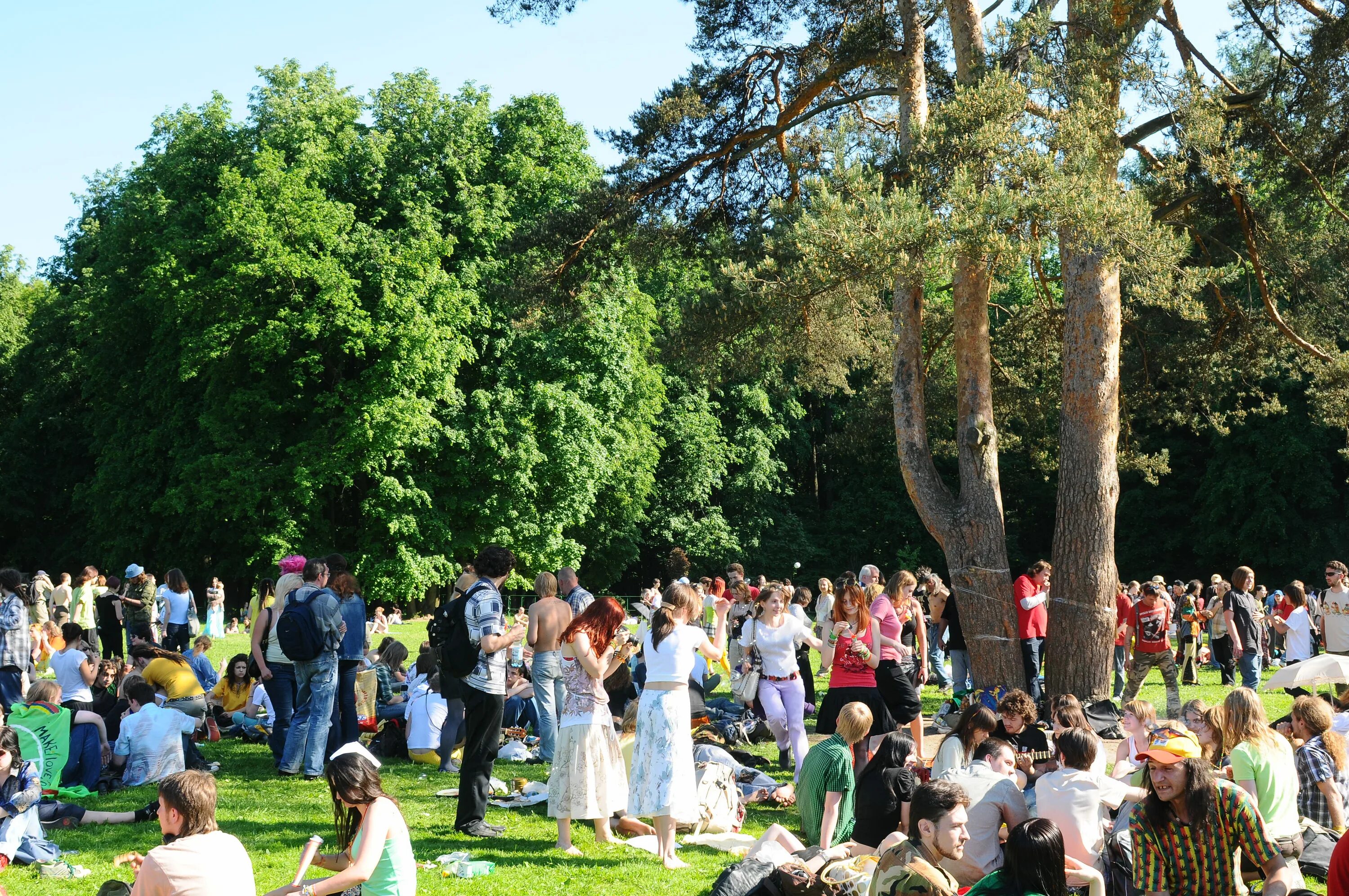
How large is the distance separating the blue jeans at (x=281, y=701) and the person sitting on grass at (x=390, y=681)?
120cm

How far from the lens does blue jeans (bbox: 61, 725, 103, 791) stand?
9.08 m

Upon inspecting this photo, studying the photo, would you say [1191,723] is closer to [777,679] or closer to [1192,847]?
[1192,847]

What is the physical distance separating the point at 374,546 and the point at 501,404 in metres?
4.51

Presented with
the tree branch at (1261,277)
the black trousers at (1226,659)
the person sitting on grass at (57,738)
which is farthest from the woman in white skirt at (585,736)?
the black trousers at (1226,659)

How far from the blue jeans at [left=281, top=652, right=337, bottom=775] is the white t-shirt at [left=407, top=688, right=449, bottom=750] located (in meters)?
0.94

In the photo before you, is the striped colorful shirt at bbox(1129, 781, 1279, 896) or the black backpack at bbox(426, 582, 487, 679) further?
the black backpack at bbox(426, 582, 487, 679)

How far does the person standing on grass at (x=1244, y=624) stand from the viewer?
14.9 metres

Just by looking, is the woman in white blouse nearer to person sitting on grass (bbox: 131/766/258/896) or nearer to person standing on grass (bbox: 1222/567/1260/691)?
person sitting on grass (bbox: 131/766/258/896)

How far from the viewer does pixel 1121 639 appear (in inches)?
629

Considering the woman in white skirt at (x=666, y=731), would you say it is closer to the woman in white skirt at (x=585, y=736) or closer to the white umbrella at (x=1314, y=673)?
the woman in white skirt at (x=585, y=736)

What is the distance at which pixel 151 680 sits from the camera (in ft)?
32.2

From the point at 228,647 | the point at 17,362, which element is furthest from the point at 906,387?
the point at 17,362

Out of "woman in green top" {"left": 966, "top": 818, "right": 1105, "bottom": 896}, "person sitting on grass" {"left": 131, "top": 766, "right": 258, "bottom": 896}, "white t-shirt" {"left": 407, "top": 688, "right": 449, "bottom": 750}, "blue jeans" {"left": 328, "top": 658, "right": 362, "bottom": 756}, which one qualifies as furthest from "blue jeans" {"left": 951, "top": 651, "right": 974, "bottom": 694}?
"person sitting on grass" {"left": 131, "top": 766, "right": 258, "bottom": 896}

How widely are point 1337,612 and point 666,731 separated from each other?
990 centimetres
